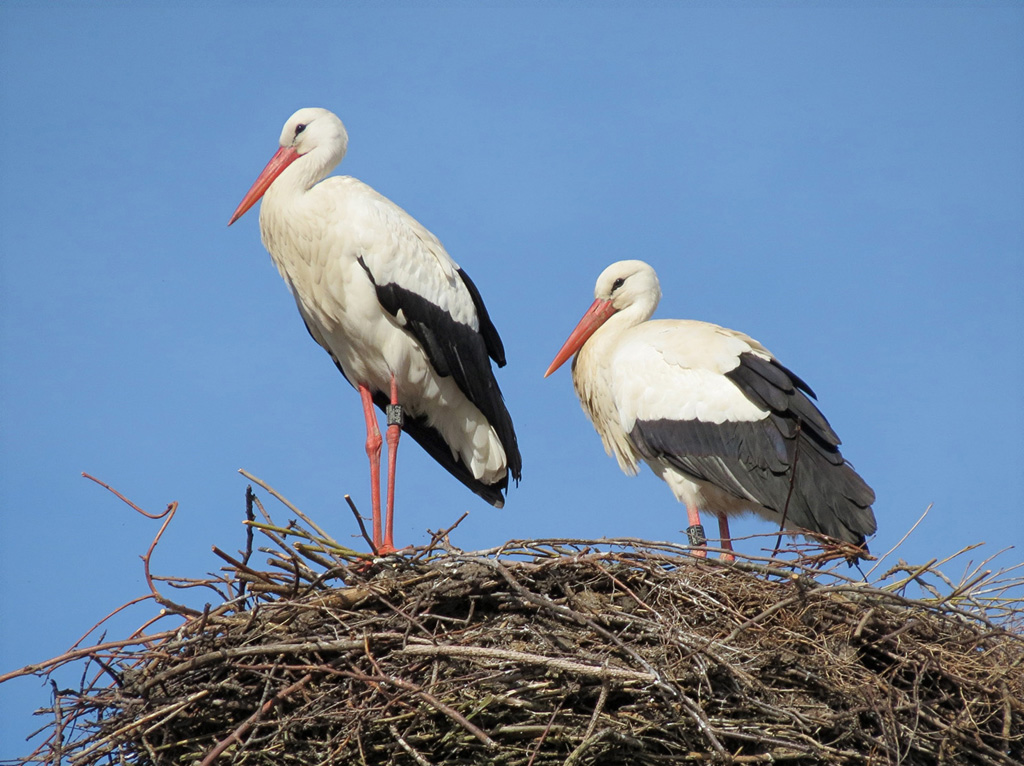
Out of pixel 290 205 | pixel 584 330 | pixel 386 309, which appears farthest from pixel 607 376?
pixel 290 205

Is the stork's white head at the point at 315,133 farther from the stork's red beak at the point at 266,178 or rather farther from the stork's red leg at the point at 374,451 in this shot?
the stork's red leg at the point at 374,451

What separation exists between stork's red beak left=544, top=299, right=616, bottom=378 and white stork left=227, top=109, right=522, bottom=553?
2.12ft

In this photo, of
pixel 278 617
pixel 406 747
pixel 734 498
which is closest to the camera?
pixel 406 747

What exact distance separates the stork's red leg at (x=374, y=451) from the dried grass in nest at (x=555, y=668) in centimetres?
124

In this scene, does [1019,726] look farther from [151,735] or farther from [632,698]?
[151,735]

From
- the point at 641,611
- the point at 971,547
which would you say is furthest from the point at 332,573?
the point at 971,547

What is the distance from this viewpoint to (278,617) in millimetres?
4277

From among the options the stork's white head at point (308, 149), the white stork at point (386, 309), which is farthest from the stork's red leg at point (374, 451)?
the stork's white head at point (308, 149)

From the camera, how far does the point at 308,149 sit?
638 cm

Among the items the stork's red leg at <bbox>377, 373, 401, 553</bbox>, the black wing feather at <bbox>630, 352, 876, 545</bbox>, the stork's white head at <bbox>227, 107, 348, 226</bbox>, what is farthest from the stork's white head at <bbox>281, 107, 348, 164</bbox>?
the black wing feather at <bbox>630, 352, 876, 545</bbox>

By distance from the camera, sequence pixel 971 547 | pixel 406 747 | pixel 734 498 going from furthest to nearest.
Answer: pixel 734 498 < pixel 971 547 < pixel 406 747

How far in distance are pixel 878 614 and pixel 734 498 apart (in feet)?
5.38

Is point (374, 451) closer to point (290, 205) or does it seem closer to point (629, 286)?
point (290, 205)

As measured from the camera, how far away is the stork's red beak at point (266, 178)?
21.0ft
